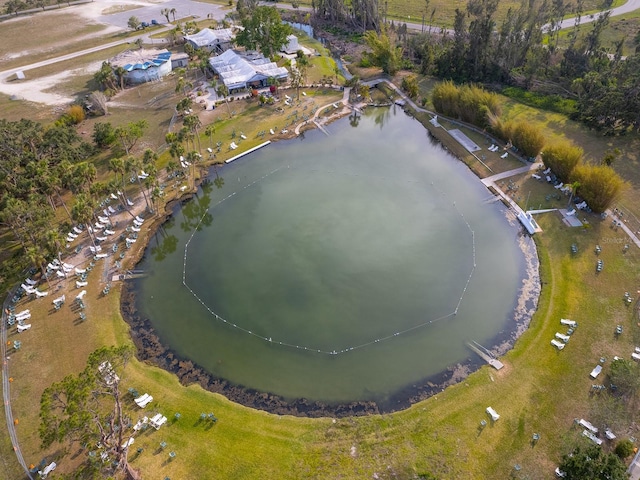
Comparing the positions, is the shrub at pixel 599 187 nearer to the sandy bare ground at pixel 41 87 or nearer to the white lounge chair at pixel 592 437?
the white lounge chair at pixel 592 437

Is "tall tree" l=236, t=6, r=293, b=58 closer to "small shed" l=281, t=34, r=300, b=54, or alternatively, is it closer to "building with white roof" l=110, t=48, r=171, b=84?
"small shed" l=281, t=34, r=300, b=54

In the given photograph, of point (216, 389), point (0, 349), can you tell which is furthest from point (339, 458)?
point (0, 349)

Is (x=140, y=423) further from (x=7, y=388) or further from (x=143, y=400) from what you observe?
(x=7, y=388)

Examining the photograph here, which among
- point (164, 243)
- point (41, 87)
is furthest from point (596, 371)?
point (41, 87)

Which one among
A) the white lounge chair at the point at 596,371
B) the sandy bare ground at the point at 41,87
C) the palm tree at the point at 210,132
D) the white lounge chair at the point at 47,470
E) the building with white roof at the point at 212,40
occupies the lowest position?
the white lounge chair at the point at 596,371

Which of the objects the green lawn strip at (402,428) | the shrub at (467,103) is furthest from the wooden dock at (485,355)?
the shrub at (467,103)
